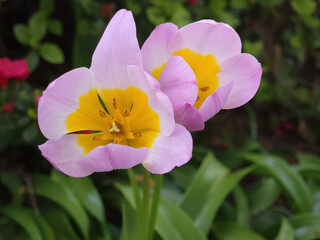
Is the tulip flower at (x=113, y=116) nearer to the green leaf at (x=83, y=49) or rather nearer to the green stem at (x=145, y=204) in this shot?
the green stem at (x=145, y=204)

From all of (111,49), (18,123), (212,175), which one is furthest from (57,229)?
(111,49)

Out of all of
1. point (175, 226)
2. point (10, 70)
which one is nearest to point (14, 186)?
point (10, 70)

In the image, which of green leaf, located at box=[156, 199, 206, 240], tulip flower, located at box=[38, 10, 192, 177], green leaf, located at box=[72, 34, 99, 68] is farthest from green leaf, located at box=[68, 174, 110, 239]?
tulip flower, located at box=[38, 10, 192, 177]

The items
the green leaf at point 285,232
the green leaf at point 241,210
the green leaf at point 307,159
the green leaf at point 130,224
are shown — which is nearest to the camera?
the green leaf at point 130,224

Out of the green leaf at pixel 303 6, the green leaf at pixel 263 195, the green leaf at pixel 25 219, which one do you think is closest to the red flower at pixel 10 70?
the green leaf at pixel 25 219

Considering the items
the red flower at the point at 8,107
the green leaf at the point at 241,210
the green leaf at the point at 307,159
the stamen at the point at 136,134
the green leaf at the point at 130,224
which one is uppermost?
the stamen at the point at 136,134

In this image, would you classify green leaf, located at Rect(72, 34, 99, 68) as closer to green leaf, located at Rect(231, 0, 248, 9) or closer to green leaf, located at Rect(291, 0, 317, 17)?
green leaf, located at Rect(231, 0, 248, 9)
